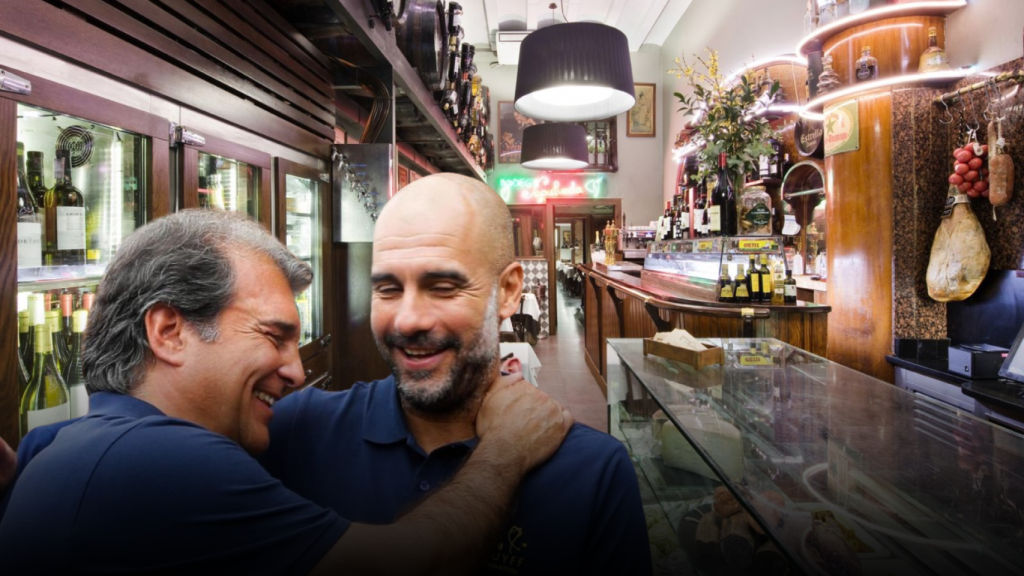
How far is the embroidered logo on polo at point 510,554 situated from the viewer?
0.96m

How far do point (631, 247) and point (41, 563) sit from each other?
29.9 feet

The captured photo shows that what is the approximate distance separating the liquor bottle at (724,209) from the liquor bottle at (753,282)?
1.43ft

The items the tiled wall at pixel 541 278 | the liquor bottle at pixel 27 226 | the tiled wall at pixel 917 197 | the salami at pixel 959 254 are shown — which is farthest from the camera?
the tiled wall at pixel 541 278

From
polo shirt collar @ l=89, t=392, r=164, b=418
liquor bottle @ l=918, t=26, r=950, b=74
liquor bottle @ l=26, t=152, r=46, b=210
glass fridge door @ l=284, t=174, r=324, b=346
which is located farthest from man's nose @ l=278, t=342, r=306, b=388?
liquor bottle @ l=918, t=26, r=950, b=74

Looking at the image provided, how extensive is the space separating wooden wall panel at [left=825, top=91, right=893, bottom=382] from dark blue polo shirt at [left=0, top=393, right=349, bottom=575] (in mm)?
4188

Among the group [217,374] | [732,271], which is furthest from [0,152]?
[732,271]

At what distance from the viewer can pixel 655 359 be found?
2.29 meters

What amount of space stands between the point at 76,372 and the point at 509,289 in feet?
5.16

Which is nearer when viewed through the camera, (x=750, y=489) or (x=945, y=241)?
(x=750, y=489)

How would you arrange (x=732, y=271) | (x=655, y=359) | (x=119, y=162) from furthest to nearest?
(x=732, y=271), (x=655, y=359), (x=119, y=162)

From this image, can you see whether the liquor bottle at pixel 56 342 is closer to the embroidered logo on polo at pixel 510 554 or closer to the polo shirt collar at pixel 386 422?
the polo shirt collar at pixel 386 422

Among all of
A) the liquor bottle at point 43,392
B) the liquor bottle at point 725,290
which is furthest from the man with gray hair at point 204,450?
the liquor bottle at point 725,290

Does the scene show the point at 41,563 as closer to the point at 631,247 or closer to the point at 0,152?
the point at 0,152

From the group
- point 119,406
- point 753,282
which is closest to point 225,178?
point 119,406
